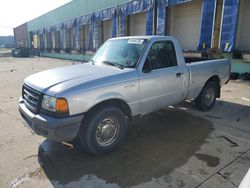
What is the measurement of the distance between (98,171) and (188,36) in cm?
1254

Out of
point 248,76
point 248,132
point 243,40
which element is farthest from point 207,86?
point 243,40

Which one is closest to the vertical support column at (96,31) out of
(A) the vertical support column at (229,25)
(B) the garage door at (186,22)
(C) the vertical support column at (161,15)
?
(C) the vertical support column at (161,15)

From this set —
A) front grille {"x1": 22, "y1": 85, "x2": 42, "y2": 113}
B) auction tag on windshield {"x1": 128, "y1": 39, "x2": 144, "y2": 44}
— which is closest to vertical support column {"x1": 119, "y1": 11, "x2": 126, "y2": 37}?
auction tag on windshield {"x1": 128, "y1": 39, "x2": 144, "y2": 44}

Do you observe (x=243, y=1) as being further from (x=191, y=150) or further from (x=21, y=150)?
(x=21, y=150)

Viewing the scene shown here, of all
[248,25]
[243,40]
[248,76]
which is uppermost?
[248,25]

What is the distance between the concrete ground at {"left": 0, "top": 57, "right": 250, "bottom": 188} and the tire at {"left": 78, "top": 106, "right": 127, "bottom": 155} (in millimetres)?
175

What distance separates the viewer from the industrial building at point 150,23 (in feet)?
34.9

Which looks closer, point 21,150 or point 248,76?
point 21,150

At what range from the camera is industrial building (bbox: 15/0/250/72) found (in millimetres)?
10641

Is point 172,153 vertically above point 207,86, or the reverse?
point 207,86

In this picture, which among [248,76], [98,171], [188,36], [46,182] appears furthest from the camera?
[188,36]

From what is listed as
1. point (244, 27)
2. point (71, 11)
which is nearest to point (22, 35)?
point (71, 11)

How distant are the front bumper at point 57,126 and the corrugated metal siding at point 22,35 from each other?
148 feet

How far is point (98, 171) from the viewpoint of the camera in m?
3.05
